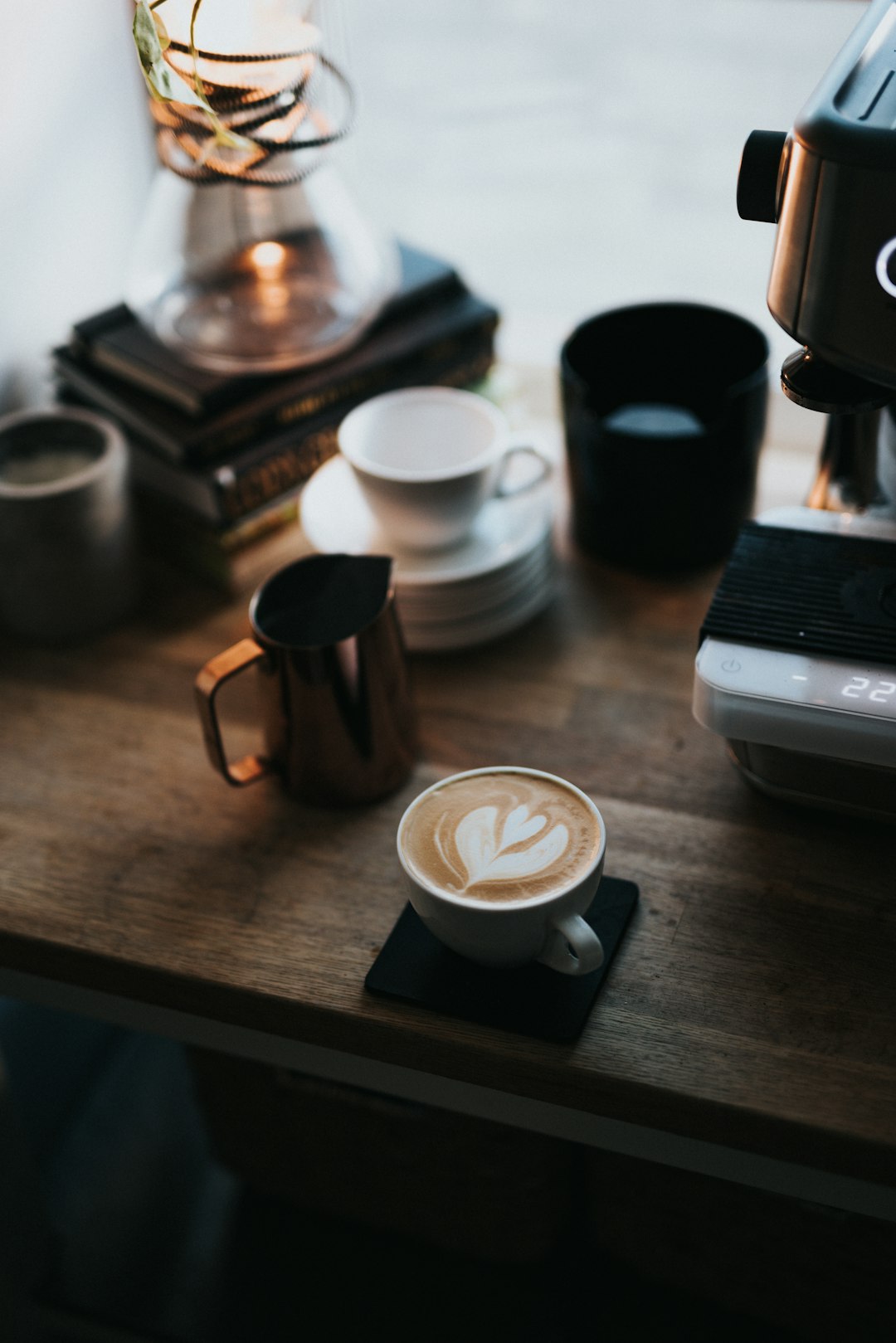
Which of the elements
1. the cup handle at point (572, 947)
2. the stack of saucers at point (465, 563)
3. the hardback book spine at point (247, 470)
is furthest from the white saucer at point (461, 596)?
the cup handle at point (572, 947)

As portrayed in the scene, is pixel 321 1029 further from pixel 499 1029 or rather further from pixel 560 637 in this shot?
pixel 560 637

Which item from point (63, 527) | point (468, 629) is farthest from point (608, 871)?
point (63, 527)

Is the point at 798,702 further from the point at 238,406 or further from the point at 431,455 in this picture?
the point at 238,406

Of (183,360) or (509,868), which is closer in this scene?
(509,868)

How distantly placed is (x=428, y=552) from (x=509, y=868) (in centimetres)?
36

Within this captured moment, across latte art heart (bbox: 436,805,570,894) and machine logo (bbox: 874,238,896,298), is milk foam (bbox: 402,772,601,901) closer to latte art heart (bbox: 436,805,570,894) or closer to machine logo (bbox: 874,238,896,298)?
latte art heart (bbox: 436,805,570,894)

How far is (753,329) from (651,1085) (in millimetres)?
613

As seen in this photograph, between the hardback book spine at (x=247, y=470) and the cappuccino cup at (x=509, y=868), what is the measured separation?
38 cm

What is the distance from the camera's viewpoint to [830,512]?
0.85 metres

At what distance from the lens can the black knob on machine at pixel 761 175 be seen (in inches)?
23.6

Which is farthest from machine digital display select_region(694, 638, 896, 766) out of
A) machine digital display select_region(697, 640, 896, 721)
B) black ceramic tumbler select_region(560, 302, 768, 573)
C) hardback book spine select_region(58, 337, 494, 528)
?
hardback book spine select_region(58, 337, 494, 528)

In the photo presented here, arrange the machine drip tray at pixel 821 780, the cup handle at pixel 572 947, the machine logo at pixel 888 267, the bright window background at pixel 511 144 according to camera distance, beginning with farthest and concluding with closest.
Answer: the bright window background at pixel 511 144 < the machine drip tray at pixel 821 780 < the cup handle at pixel 572 947 < the machine logo at pixel 888 267

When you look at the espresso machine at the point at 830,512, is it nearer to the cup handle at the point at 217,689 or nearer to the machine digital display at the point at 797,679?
the machine digital display at the point at 797,679

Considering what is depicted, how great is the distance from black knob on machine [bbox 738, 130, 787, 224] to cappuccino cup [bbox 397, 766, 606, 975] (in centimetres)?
32
